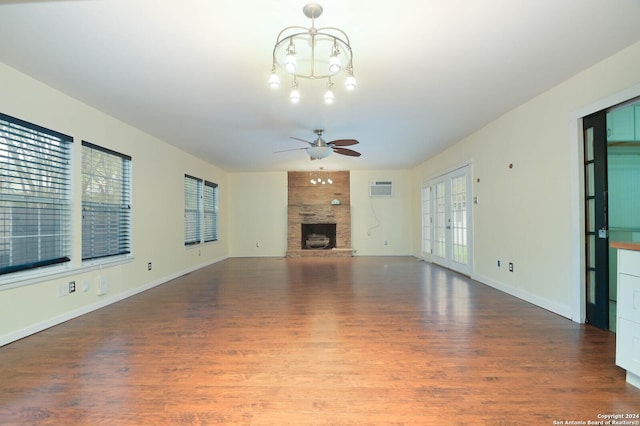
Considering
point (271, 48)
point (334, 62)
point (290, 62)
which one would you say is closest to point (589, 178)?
point (334, 62)

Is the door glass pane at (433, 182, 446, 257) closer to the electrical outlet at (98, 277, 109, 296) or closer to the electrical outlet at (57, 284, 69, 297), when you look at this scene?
the electrical outlet at (98, 277, 109, 296)

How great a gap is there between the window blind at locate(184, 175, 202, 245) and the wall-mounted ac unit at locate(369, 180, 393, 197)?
4.51 m

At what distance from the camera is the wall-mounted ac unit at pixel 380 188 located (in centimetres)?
873

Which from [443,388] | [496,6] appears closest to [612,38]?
[496,6]

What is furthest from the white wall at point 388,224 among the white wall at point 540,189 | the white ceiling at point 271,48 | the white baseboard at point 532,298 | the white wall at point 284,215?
the white ceiling at point 271,48

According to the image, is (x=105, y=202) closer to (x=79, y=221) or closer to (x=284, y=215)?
(x=79, y=221)

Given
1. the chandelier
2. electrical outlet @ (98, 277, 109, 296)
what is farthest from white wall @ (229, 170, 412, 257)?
the chandelier

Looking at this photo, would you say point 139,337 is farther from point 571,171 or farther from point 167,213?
point 571,171

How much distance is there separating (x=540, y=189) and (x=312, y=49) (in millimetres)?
3054

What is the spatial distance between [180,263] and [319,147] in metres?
3.48

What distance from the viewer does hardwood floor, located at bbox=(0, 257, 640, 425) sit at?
1.69 metres

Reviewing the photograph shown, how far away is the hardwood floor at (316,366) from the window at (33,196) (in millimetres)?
778

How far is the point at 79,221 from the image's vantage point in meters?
3.49

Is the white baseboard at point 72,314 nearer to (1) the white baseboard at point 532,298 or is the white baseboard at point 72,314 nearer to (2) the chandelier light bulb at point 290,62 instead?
(2) the chandelier light bulb at point 290,62
